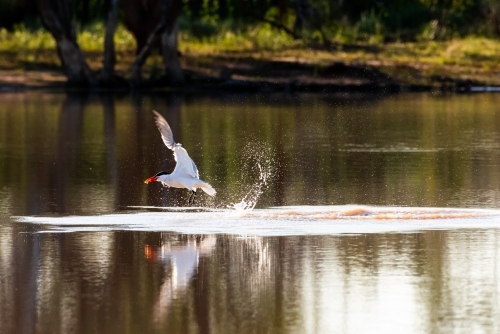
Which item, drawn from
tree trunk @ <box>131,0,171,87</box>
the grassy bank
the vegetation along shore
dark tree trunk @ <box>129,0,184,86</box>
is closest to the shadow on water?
tree trunk @ <box>131,0,171,87</box>

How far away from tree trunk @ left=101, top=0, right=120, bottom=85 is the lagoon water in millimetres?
13960

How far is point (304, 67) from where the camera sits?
141 feet

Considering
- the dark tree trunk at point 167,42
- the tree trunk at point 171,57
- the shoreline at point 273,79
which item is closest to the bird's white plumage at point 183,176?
the dark tree trunk at point 167,42

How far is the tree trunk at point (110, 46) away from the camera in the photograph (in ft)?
129

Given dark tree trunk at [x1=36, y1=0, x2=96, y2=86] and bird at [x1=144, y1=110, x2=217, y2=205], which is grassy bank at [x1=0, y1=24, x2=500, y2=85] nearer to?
dark tree trunk at [x1=36, y1=0, x2=96, y2=86]

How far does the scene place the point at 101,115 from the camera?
30672 millimetres

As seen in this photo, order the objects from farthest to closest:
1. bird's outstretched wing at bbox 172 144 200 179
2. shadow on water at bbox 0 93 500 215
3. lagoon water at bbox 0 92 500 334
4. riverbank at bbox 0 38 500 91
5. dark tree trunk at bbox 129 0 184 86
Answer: riverbank at bbox 0 38 500 91
dark tree trunk at bbox 129 0 184 86
shadow on water at bbox 0 93 500 215
bird's outstretched wing at bbox 172 144 200 179
lagoon water at bbox 0 92 500 334

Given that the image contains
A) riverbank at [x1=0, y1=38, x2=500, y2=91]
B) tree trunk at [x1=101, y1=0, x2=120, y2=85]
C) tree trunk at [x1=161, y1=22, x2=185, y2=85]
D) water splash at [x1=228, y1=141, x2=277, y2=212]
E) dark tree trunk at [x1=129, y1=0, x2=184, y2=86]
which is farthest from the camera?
riverbank at [x1=0, y1=38, x2=500, y2=91]

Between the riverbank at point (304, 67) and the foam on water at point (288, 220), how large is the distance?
86.0ft

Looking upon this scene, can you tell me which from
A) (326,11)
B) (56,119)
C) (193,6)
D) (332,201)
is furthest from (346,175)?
(193,6)

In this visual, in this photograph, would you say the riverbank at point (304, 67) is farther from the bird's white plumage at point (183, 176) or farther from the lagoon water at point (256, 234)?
the bird's white plumage at point (183, 176)

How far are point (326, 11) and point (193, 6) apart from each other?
18.2ft

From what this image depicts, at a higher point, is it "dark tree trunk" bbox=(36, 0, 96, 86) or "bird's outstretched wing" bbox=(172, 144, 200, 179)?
"dark tree trunk" bbox=(36, 0, 96, 86)

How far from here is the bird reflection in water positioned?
32.4 ft
